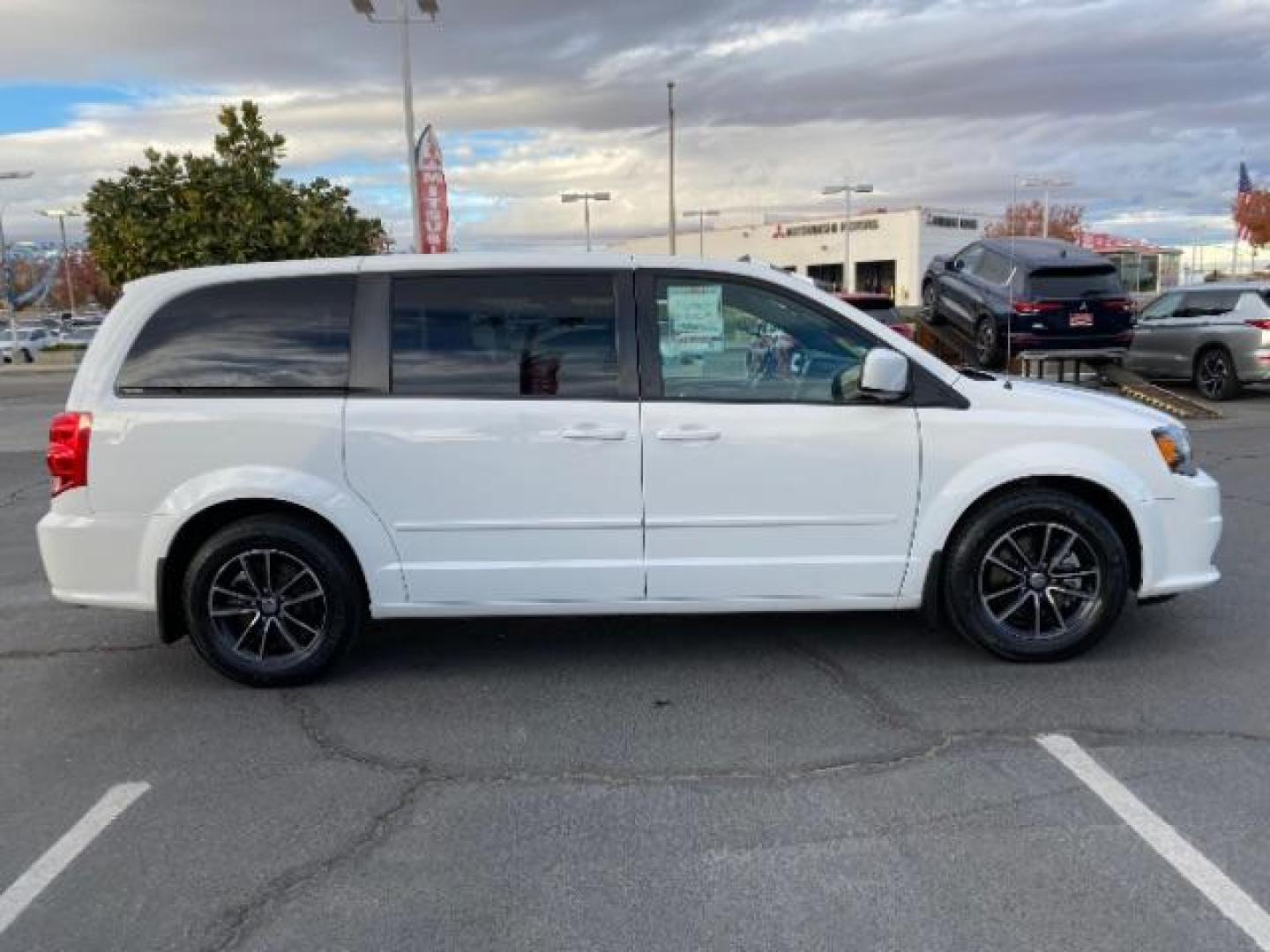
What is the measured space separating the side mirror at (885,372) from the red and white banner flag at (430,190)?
55.3 ft

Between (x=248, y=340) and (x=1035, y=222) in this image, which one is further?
(x=1035, y=222)

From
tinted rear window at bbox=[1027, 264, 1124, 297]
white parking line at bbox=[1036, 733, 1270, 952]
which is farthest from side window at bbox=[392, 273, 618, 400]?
tinted rear window at bbox=[1027, 264, 1124, 297]

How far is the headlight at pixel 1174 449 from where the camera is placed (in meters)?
4.68

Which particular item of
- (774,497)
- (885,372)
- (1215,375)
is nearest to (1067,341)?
(1215,375)

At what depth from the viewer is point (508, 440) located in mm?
4457

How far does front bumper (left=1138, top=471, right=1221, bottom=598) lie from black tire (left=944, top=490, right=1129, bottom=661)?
0.12 meters

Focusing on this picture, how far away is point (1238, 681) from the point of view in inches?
178

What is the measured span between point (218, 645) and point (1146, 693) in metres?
3.92

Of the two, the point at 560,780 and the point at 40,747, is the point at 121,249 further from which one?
the point at 560,780

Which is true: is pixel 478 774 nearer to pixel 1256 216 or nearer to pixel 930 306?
pixel 930 306

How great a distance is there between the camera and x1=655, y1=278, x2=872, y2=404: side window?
457 centimetres

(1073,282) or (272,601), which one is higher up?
(1073,282)

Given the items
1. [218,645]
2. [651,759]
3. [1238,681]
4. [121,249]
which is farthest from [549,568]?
[121,249]

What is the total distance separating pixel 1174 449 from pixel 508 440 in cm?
292
